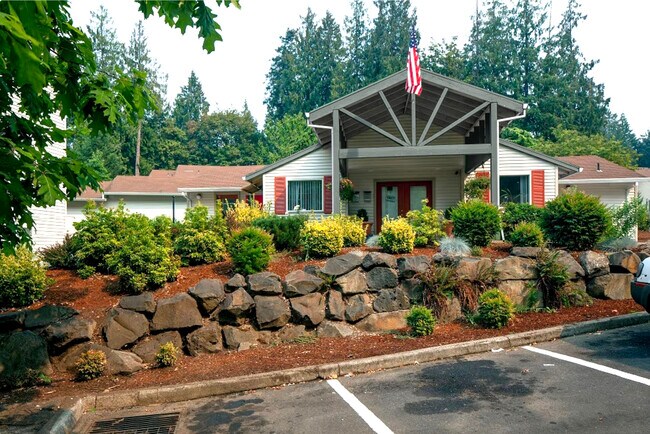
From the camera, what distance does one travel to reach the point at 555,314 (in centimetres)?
899

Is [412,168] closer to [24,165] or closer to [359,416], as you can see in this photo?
[359,416]

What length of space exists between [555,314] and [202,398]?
6208mm

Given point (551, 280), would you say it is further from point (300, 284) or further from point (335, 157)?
point (335, 157)

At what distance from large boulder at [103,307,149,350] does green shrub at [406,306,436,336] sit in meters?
4.22

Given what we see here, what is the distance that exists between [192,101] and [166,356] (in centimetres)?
6110

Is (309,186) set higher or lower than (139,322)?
higher

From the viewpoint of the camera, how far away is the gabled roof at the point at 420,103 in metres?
14.9

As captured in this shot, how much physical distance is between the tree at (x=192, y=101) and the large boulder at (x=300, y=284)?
5797 centimetres

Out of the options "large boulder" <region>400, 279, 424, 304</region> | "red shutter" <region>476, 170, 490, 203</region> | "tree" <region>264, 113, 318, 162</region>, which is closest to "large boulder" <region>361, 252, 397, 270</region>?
"large boulder" <region>400, 279, 424, 304</region>

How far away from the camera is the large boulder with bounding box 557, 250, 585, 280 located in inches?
384

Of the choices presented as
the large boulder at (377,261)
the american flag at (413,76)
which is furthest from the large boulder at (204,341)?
the american flag at (413,76)

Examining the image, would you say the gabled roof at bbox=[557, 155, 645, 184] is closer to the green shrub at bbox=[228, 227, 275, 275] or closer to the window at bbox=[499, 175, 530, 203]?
the window at bbox=[499, 175, 530, 203]

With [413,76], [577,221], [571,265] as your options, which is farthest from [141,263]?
[413,76]

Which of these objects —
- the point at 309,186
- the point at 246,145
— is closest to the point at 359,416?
the point at 309,186
